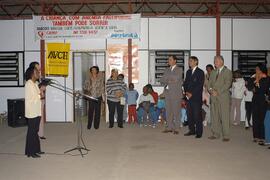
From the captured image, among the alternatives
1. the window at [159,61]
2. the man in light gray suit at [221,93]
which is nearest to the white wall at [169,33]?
the window at [159,61]

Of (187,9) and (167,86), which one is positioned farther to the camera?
(187,9)

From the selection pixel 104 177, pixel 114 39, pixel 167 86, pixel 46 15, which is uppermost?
pixel 46 15

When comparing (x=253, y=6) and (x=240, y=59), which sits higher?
(x=253, y=6)

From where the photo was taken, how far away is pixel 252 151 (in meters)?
7.01

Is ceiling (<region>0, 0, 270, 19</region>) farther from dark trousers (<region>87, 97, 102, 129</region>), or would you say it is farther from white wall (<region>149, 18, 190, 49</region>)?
dark trousers (<region>87, 97, 102, 129</region>)

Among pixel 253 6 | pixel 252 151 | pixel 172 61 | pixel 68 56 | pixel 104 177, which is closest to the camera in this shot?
pixel 104 177

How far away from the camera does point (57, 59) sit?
10961mm

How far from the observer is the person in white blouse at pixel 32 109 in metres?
6.53

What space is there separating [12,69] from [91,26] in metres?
3.01

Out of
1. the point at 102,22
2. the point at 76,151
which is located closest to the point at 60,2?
the point at 102,22

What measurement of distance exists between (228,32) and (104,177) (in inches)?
313

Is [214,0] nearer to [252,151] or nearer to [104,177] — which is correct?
[252,151]

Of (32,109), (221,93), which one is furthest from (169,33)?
(32,109)

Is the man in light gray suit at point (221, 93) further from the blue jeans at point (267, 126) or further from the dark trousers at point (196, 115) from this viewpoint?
the blue jeans at point (267, 126)
